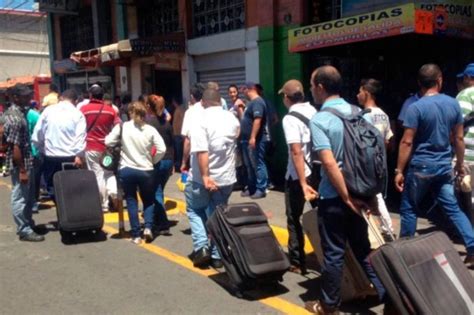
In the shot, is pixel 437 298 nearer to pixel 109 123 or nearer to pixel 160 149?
pixel 160 149

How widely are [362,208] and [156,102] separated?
12.0 ft

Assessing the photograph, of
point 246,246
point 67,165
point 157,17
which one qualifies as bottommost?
point 246,246

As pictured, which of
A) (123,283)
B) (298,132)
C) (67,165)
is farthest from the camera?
(67,165)

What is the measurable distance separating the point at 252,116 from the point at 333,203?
4.72m

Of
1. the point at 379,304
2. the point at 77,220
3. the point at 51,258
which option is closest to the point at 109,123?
the point at 77,220

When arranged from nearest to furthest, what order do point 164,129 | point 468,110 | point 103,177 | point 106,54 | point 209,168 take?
point 209,168
point 468,110
point 164,129
point 103,177
point 106,54

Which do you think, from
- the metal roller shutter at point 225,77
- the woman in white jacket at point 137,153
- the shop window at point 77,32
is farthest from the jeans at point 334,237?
the shop window at point 77,32

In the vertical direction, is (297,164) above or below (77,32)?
below

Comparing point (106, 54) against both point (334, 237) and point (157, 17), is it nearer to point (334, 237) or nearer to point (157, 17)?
point (157, 17)

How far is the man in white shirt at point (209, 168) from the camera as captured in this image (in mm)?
4777

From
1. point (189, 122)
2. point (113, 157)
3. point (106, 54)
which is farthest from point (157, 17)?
point (113, 157)

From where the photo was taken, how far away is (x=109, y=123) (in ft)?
24.6

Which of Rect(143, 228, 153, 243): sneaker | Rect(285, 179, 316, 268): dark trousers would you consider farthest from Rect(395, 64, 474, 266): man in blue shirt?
Rect(143, 228, 153, 243): sneaker

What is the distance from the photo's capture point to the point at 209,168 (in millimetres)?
4934
